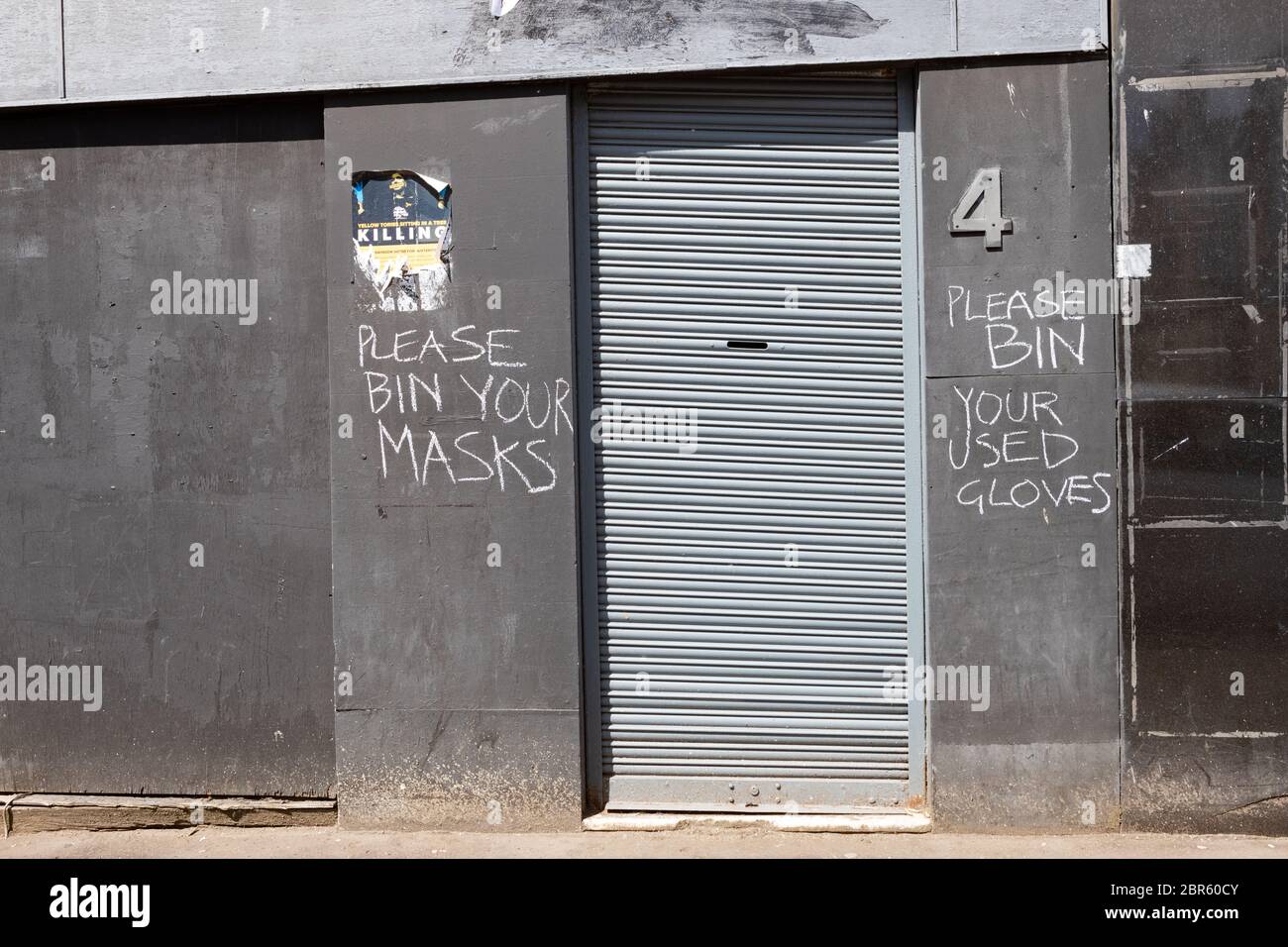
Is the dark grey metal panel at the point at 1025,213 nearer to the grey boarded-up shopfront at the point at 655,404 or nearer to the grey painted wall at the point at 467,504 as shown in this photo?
the grey boarded-up shopfront at the point at 655,404

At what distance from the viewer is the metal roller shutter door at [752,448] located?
18.7ft

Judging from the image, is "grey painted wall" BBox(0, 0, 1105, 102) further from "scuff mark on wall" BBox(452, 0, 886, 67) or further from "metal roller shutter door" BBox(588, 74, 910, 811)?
"metal roller shutter door" BBox(588, 74, 910, 811)

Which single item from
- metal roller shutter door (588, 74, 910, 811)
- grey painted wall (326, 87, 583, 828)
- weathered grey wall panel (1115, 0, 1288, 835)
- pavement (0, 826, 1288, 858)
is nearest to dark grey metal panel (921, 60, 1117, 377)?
weathered grey wall panel (1115, 0, 1288, 835)

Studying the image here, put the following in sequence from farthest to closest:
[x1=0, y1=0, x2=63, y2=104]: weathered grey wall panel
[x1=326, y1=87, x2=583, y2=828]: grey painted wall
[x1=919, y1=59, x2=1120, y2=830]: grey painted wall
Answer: [x1=0, y1=0, x2=63, y2=104]: weathered grey wall panel → [x1=326, y1=87, x2=583, y2=828]: grey painted wall → [x1=919, y1=59, x2=1120, y2=830]: grey painted wall

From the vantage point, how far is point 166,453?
5902 mm

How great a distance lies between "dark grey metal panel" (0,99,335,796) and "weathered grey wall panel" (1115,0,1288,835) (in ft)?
13.5

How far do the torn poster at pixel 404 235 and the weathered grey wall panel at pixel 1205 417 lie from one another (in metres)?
3.37

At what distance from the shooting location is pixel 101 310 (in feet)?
19.4

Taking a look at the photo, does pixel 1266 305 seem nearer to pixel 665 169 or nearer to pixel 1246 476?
pixel 1246 476

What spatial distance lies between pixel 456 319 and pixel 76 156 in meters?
2.26

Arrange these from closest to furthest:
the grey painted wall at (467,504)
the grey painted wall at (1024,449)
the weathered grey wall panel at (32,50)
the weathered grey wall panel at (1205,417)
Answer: the weathered grey wall panel at (1205,417)
the grey painted wall at (1024,449)
the grey painted wall at (467,504)
the weathered grey wall panel at (32,50)

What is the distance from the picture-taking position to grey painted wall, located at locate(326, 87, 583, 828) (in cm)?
561

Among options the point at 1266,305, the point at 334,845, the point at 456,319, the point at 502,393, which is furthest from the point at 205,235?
the point at 1266,305

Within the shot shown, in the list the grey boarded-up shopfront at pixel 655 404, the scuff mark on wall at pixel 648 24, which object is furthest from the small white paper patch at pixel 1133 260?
the scuff mark on wall at pixel 648 24
